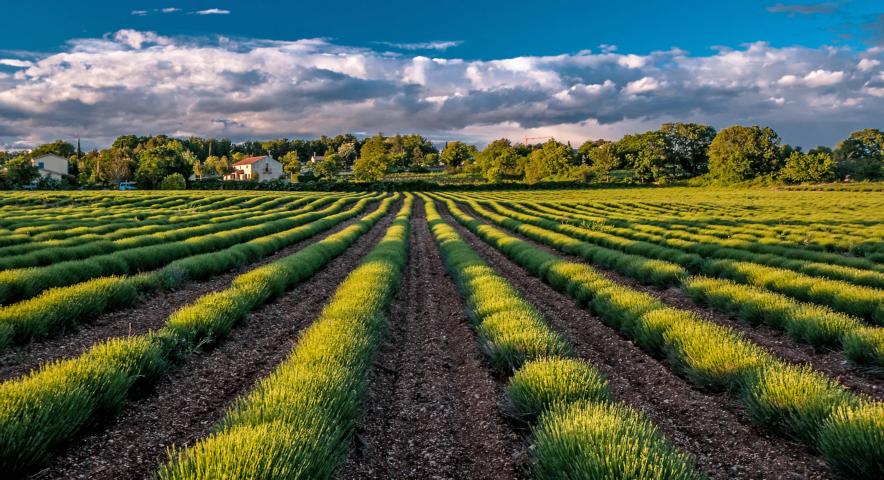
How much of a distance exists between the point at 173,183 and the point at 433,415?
81875 mm

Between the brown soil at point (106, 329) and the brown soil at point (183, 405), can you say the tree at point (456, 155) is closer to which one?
the brown soil at point (106, 329)

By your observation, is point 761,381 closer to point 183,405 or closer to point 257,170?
point 183,405

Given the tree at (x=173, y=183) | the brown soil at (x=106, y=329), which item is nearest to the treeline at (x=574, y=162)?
the tree at (x=173, y=183)

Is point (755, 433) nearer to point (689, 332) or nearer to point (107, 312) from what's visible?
point (689, 332)

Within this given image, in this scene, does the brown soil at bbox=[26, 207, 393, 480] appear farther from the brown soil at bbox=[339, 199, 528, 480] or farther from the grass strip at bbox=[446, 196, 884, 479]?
the grass strip at bbox=[446, 196, 884, 479]

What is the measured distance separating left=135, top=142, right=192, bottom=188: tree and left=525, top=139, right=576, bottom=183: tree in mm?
65729

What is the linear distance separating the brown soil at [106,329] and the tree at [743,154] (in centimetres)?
9964

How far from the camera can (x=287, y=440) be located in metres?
3.47

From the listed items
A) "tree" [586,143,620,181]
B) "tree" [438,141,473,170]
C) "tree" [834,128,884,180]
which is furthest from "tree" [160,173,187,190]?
"tree" [834,128,884,180]

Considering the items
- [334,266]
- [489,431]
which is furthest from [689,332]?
[334,266]

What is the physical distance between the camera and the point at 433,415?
18.0 ft

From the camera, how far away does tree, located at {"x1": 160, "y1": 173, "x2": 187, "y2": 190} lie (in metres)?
76.2

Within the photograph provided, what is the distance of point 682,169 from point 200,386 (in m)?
128

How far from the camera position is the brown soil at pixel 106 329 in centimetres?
638
